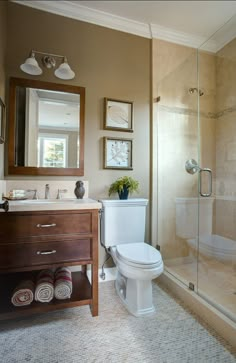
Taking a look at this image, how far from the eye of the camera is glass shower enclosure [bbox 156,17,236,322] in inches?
87.6

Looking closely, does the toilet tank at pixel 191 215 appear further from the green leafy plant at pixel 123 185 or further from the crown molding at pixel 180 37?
the crown molding at pixel 180 37

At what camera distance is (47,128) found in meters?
1.93

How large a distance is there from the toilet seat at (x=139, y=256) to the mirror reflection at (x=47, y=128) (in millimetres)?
881

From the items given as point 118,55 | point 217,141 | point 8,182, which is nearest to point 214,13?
point 118,55

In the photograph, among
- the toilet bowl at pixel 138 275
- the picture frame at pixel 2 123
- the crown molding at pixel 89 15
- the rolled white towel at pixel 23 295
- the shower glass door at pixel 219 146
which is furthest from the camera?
the shower glass door at pixel 219 146

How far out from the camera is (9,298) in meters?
1.45

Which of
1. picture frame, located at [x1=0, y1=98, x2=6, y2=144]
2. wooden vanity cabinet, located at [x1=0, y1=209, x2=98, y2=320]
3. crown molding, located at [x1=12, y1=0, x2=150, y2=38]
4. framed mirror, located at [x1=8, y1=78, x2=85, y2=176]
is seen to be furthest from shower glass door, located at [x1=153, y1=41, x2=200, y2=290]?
picture frame, located at [x1=0, y1=98, x2=6, y2=144]

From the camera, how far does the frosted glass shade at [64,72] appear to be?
1823 millimetres

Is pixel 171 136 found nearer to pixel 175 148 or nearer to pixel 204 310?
pixel 175 148

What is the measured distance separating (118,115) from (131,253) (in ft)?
4.35

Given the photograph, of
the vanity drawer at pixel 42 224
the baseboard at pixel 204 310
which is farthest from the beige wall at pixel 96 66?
the baseboard at pixel 204 310

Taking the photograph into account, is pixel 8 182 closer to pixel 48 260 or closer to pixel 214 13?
pixel 48 260

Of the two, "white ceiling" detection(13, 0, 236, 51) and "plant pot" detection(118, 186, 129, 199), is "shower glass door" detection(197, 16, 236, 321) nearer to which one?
"white ceiling" detection(13, 0, 236, 51)

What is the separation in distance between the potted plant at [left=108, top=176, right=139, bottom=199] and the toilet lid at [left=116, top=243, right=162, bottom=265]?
1.61ft
